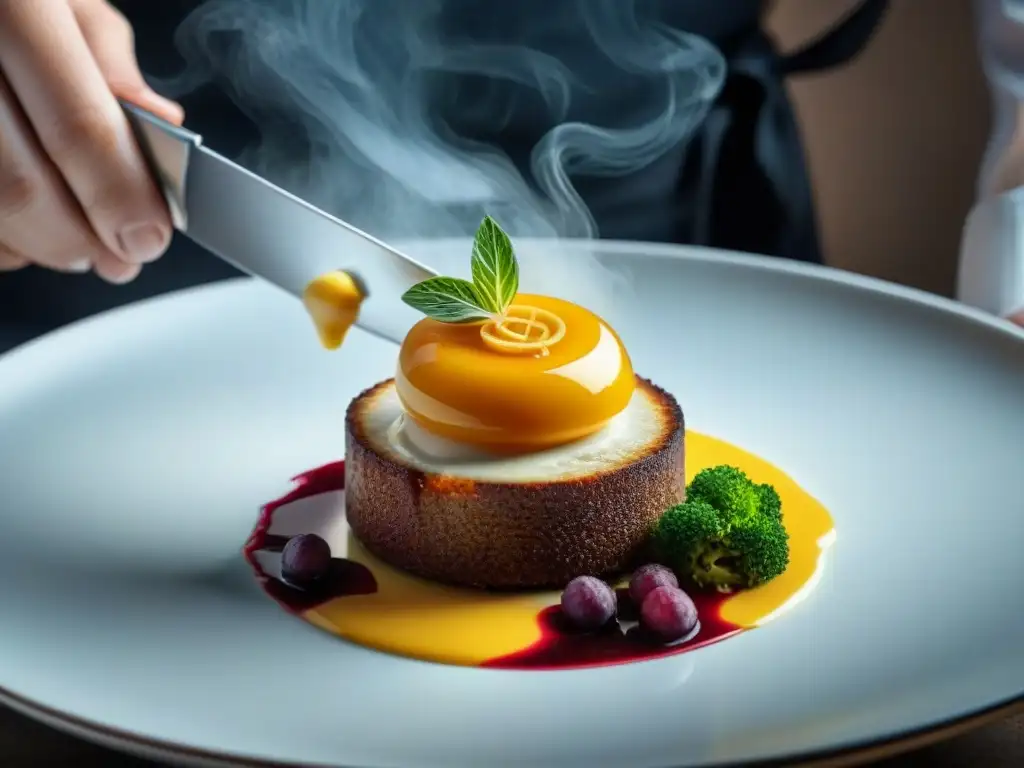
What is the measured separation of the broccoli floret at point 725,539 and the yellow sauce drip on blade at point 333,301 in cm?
74

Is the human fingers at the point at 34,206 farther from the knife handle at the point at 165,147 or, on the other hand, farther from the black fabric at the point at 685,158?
the black fabric at the point at 685,158

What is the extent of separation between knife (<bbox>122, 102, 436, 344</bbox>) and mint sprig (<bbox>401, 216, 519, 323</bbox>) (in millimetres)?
144

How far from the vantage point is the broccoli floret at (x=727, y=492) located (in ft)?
7.41

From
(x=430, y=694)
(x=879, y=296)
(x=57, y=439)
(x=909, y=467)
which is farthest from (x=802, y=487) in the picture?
(x=57, y=439)

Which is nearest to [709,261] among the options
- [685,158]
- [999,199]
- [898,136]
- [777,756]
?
[685,158]

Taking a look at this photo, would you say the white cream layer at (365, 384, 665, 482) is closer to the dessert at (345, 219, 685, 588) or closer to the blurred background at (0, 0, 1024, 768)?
the dessert at (345, 219, 685, 588)

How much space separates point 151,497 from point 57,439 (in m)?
0.32

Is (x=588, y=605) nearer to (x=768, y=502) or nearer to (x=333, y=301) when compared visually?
(x=768, y=502)

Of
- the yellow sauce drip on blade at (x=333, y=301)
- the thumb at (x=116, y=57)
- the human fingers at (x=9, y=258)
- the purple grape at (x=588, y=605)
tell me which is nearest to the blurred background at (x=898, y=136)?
the thumb at (x=116, y=57)

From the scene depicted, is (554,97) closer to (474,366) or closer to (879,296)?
(879,296)

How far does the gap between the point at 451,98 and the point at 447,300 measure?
4.11 feet

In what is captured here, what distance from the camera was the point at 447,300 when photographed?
7.57 feet

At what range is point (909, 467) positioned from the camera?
2.59 metres

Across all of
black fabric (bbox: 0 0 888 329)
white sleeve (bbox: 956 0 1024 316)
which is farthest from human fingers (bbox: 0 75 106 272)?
white sleeve (bbox: 956 0 1024 316)
